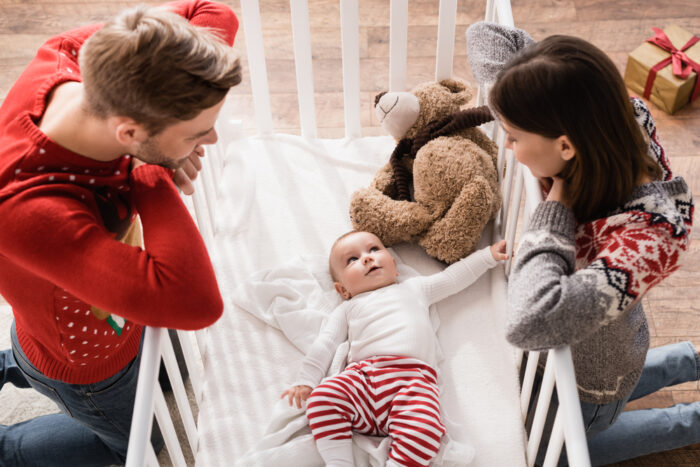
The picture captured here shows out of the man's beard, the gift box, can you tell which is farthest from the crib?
the gift box

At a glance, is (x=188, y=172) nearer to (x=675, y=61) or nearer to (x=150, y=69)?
(x=150, y=69)

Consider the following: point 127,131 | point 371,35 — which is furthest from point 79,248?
point 371,35

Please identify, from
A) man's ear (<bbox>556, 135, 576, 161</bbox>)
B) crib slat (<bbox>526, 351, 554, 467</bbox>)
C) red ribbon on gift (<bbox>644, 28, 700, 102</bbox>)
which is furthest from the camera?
red ribbon on gift (<bbox>644, 28, 700, 102</bbox>)

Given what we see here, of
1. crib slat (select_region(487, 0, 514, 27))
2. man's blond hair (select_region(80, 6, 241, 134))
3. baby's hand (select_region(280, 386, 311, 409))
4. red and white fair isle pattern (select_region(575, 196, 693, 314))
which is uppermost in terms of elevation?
man's blond hair (select_region(80, 6, 241, 134))

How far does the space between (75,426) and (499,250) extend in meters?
0.87

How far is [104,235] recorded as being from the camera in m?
0.81

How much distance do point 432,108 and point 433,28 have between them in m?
0.93

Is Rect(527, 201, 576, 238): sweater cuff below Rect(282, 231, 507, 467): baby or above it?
above

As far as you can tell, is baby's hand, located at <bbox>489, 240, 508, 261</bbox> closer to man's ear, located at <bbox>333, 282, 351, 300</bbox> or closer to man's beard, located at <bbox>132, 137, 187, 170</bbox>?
man's ear, located at <bbox>333, 282, 351, 300</bbox>

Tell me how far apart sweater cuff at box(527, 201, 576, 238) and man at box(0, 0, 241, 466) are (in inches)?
17.4

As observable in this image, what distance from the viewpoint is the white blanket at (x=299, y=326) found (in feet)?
3.56

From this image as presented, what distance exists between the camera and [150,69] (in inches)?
29.9

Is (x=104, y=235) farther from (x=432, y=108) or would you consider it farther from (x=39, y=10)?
(x=39, y=10)

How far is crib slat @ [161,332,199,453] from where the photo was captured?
1.00m
